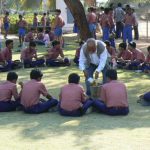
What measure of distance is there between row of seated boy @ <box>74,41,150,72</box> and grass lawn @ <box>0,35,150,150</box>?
4.07 m

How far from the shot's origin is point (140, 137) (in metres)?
7.77

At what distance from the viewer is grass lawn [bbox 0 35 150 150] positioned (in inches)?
290

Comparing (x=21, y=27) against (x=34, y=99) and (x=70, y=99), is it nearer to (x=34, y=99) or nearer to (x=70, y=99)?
(x=34, y=99)

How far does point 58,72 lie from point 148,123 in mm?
6683

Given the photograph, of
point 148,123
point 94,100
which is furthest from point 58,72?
point 148,123

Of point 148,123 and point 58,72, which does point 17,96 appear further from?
point 58,72

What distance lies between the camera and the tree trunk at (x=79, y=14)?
17875mm

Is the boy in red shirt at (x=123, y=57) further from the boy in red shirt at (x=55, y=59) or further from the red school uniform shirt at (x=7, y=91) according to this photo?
the red school uniform shirt at (x=7, y=91)

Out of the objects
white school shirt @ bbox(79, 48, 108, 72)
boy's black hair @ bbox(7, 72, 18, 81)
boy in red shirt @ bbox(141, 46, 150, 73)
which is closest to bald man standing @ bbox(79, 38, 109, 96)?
white school shirt @ bbox(79, 48, 108, 72)

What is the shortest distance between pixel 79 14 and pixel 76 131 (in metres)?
10.4

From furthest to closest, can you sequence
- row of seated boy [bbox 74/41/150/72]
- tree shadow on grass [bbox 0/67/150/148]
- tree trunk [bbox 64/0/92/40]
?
tree trunk [bbox 64/0/92/40] < row of seated boy [bbox 74/41/150/72] < tree shadow on grass [bbox 0/67/150/148]

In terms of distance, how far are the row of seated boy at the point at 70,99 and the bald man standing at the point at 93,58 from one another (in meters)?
0.69

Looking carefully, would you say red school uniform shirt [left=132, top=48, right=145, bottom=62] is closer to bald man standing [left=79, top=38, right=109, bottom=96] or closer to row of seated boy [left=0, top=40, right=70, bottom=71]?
row of seated boy [left=0, top=40, right=70, bottom=71]

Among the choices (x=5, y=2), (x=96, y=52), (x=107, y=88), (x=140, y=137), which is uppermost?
(x=5, y=2)
